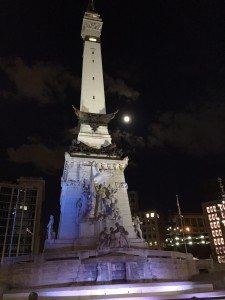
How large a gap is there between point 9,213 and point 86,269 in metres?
56.1

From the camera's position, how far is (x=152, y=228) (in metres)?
89.1

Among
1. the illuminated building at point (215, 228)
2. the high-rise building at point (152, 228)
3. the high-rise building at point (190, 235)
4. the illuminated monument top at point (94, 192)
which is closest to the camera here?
the illuminated monument top at point (94, 192)

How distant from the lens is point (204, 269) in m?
26.5

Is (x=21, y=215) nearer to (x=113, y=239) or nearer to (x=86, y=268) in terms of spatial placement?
(x=113, y=239)

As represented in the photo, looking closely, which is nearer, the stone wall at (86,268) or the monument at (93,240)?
the monument at (93,240)

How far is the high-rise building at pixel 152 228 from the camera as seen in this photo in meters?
87.6

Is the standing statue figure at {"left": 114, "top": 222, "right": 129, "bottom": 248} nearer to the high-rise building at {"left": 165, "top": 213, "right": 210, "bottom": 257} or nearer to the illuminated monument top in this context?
the illuminated monument top

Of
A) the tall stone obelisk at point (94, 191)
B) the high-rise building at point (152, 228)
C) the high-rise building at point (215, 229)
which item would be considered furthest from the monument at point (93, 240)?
the high-rise building at point (152, 228)

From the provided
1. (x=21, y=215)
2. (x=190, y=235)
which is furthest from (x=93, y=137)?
(x=190, y=235)

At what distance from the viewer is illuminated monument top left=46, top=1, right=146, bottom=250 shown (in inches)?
1041

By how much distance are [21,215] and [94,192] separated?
5022 centimetres

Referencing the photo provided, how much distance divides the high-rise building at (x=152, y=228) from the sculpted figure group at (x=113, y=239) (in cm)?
6405

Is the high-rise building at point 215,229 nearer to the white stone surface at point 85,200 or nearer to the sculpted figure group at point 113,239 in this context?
the white stone surface at point 85,200

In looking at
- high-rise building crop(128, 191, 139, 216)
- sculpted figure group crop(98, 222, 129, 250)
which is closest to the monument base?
sculpted figure group crop(98, 222, 129, 250)
